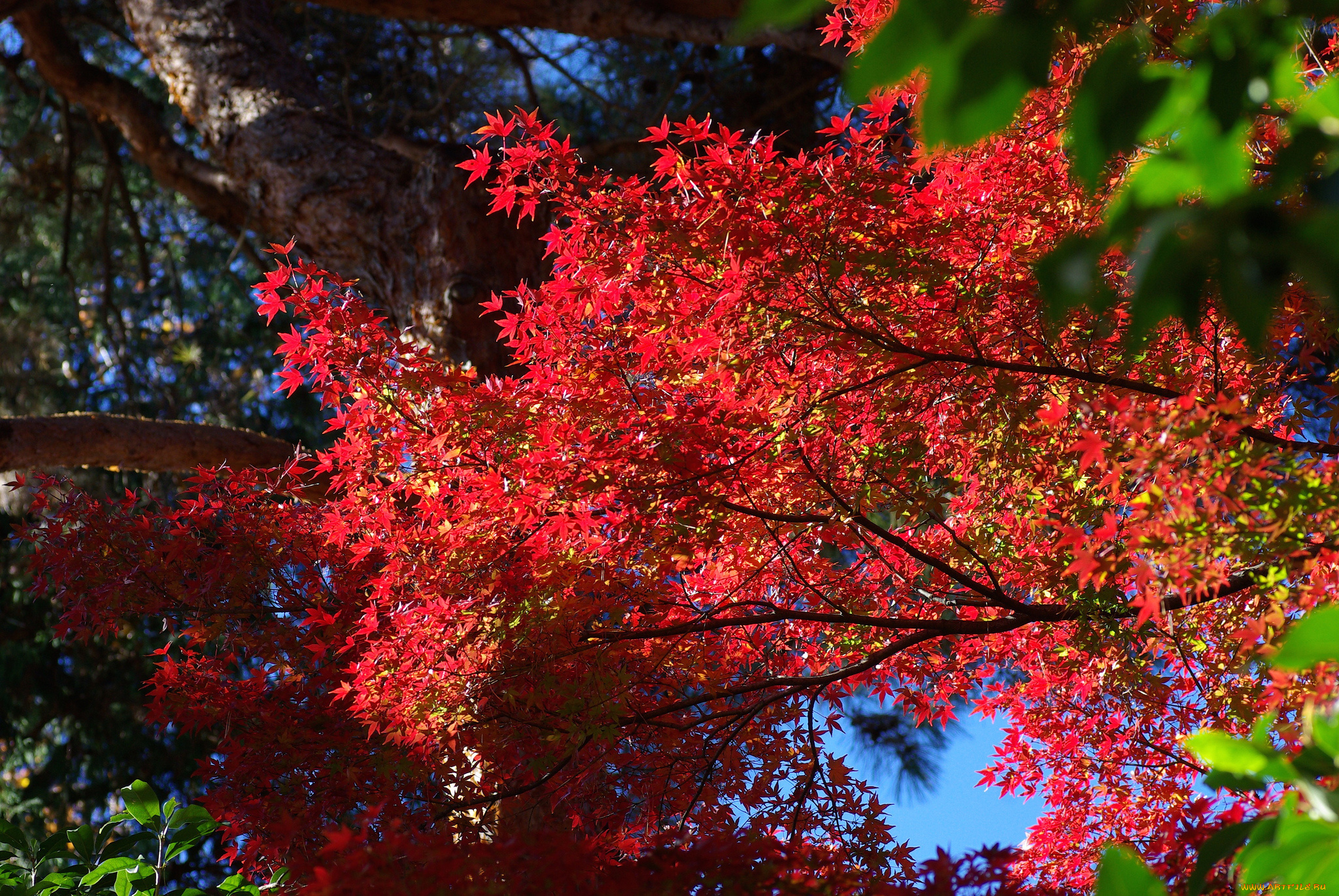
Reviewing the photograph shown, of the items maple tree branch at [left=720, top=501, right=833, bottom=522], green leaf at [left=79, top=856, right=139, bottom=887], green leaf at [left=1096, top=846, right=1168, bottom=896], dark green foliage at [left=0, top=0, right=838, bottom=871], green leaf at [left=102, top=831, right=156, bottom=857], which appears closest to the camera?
green leaf at [left=1096, top=846, right=1168, bottom=896]

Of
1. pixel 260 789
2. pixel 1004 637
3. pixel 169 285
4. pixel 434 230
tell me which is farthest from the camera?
pixel 169 285

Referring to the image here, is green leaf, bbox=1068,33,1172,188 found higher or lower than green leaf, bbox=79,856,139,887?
lower

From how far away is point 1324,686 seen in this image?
1495 mm

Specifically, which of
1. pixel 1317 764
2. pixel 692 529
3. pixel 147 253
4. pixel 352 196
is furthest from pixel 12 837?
pixel 147 253

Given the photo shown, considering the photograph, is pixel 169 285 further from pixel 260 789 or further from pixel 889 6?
pixel 889 6

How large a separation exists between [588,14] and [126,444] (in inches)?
137

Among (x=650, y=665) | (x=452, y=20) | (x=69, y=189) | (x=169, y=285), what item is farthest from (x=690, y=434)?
(x=169, y=285)

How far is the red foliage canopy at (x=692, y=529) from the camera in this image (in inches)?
97.8

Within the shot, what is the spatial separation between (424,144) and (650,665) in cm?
454

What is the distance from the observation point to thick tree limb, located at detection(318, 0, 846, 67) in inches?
222

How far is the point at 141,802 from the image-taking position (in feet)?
9.16

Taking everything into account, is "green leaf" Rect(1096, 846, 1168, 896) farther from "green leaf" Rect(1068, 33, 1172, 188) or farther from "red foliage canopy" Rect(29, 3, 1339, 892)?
"red foliage canopy" Rect(29, 3, 1339, 892)

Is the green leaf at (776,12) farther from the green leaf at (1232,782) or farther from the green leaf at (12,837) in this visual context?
the green leaf at (12,837)

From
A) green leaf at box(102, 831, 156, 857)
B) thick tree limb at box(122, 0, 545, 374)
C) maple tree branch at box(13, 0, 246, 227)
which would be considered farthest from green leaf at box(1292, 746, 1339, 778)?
maple tree branch at box(13, 0, 246, 227)
